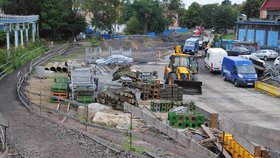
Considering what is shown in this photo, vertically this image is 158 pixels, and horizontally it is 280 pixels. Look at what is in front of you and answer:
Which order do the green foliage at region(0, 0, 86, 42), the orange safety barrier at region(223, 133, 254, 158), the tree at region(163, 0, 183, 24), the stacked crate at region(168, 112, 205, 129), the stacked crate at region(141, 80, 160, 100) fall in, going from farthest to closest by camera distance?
the tree at region(163, 0, 183, 24) → the green foliage at region(0, 0, 86, 42) → the stacked crate at region(141, 80, 160, 100) → the stacked crate at region(168, 112, 205, 129) → the orange safety barrier at region(223, 133, 254, 158)

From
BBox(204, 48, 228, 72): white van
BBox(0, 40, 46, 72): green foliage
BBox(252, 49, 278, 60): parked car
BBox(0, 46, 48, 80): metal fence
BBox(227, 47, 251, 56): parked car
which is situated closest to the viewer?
BBox(0, 46, 48, 80): metal fence

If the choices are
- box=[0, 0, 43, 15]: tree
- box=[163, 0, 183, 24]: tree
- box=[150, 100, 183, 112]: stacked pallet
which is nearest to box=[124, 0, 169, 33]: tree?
box=[163, 0, 183, 24]: tree

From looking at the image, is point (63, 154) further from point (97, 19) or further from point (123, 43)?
point (97, 19)

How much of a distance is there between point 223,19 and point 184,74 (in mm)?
73447

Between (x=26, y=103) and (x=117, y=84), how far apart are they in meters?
5.74

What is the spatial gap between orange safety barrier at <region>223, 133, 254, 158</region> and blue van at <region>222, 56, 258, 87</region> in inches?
719

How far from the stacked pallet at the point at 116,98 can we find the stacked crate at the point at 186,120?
424cm

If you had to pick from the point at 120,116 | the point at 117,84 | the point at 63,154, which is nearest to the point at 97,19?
the point at 117,84

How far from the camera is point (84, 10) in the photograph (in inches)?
3066

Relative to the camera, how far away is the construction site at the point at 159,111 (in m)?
12.0

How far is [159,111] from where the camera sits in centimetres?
2209

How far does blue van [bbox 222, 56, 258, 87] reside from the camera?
31.1 m

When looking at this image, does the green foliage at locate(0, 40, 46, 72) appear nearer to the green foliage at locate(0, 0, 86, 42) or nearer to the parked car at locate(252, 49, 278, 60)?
the green foliage at locate(0, 0, 86, 42)

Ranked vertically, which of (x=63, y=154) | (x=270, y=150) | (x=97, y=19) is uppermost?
(x=97, y=19)
